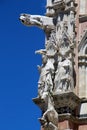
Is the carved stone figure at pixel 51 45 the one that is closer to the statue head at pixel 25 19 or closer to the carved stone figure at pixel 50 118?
the statue head at pixel 25 19

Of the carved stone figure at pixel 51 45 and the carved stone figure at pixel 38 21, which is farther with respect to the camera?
the carved stone figure at pixel 38 21

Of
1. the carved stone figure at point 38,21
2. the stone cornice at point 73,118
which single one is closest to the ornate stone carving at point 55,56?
the carved stone figure at point 38,21

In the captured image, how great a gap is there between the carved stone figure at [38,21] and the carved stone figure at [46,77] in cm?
137

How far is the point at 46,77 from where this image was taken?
63.0 ft

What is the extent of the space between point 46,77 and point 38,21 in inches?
103

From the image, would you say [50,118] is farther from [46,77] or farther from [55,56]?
[55,56]

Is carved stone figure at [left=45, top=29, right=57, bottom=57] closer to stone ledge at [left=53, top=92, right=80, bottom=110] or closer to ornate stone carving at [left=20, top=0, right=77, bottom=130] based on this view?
ornate stone carving at [left=20, top=0, right=77, bottom=130]

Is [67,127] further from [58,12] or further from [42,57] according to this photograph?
[58,12]

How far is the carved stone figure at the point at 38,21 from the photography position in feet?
67.3

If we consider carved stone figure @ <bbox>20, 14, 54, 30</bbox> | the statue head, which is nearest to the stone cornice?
carved stone figure @ <bbox>20, 14, 54, 30</bbox>

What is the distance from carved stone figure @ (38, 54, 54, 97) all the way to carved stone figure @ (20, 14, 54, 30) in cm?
137

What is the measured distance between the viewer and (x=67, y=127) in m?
18.2

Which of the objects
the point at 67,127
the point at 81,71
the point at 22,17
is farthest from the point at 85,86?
the point at 22,17

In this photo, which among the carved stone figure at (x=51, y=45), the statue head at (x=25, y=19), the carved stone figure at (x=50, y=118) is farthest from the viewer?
the statue head at (x=25, y=19)
